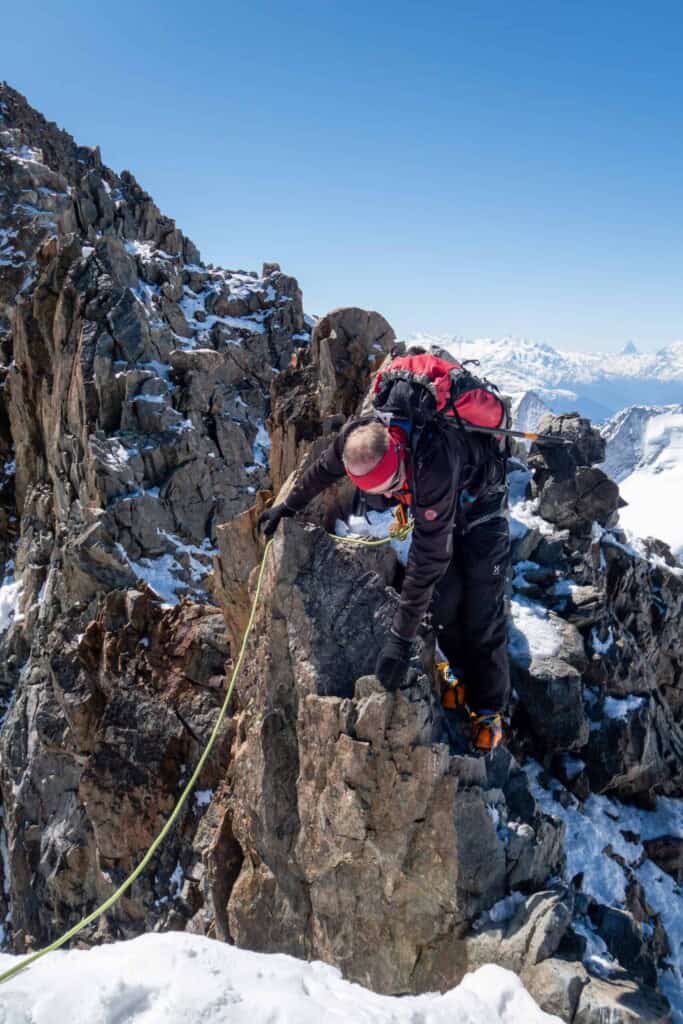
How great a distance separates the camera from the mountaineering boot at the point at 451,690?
7305 mm

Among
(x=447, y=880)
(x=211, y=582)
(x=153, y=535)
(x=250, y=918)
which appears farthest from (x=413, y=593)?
(x=153, y=535)

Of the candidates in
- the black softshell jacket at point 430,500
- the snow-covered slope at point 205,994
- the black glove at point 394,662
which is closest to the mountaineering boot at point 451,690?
the black glove at point 394,662

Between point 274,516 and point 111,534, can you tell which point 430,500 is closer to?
point 274,516

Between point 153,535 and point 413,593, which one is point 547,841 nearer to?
point 413,593

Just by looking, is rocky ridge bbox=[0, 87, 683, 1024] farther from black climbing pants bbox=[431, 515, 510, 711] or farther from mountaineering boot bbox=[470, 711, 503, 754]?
black climbing pants bbox=[431, 515, 510, 711]

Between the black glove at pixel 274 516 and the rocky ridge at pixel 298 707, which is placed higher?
the black glove at pixel 274 516

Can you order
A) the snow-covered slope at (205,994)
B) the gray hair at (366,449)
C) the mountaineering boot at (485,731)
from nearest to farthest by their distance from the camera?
the snow-covered slope at (205,994) < the gray hair at (366,449) < the mountaineering boot at (485,731)

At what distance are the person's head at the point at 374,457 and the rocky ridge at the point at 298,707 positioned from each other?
71.0 inches

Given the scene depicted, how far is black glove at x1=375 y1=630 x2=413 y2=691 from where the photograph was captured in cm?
625

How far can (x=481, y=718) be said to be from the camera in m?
6.98

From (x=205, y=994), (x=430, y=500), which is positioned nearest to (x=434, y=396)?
(x=430, y=500)

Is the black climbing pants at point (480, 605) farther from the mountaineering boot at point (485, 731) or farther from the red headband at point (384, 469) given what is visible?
the red headband at point (384, 469)

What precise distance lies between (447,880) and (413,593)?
3042mm

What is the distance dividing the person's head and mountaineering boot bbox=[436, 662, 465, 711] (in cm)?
270
